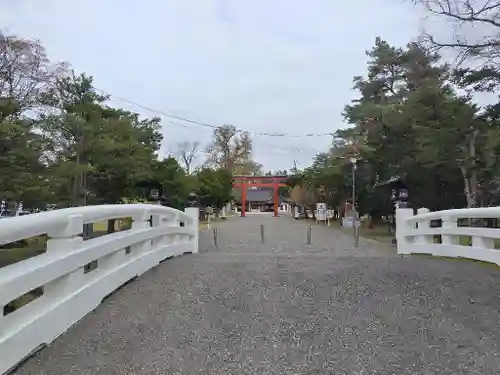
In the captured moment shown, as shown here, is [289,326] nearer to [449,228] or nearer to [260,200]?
[449,228]

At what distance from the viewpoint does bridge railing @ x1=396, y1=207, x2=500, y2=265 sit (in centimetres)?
573

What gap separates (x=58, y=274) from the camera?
10.0 ft

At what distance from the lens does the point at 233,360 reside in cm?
272

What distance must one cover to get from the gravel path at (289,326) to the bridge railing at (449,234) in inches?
29.1

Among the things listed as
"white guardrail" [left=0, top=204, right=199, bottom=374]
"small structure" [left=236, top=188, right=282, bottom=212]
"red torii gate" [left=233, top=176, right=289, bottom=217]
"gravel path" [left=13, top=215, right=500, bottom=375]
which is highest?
"red torii gate" [left=233, top=176, right=289, bottom=217]

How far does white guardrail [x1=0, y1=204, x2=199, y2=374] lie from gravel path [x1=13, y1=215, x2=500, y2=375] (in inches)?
4.3

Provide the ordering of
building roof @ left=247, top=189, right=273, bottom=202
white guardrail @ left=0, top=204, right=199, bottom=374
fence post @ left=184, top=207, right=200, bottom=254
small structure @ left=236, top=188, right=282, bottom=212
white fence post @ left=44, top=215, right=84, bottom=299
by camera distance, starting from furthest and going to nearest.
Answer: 1. building roof @ left=247, top=189, right=273, bottom=202
2. small structure @ left=236, top=188, right=282, bottom=212
3. fence post @ left=184, top=207, right=200, bottom=254
4. white fence post @ left=44, top=215, right=84, bottom=299
5. white guardrail @ left=0, top=204, right=199, bottom=374

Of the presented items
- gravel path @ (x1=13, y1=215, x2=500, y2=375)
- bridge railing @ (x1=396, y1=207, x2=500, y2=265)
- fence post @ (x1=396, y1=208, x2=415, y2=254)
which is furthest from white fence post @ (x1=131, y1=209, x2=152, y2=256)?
fence post @ (x1=396, y1=208, x2=415, y2=254)

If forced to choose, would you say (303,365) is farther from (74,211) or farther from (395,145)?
(395,145)

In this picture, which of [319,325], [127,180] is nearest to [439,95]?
[127,180]

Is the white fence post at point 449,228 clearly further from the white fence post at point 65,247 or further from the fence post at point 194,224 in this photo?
the white fence post at point 65,247

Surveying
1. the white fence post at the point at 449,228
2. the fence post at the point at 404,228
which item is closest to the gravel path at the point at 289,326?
the white fence post at the point at 449,228

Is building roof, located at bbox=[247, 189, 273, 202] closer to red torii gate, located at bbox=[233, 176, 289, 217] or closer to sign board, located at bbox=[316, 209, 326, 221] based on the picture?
red torii gate, located at bbox=[233, 176, 289, 217]

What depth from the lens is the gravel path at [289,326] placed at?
2.66 meters
